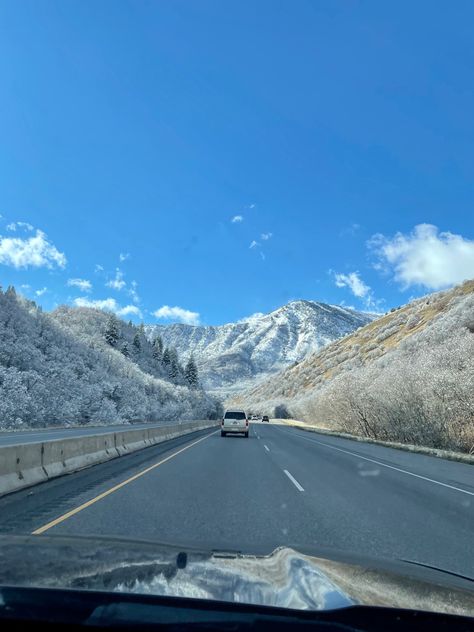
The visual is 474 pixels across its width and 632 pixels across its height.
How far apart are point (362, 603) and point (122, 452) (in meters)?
18.6

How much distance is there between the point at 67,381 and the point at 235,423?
138 ft

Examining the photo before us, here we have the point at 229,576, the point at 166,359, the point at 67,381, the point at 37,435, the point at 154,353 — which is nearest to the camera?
the point at 229,576

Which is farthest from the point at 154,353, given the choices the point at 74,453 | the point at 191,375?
the point at 74,453

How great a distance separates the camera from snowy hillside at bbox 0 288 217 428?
191 feet

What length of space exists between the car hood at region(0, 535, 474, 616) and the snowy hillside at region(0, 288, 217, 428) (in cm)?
5039

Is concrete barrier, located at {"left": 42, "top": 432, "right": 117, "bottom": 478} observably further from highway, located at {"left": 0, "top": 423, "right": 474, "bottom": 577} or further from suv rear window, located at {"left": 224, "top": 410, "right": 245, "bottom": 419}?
suv rear window, located at {"left": 224, "top": 410, "right": 245, "bottom": 419}

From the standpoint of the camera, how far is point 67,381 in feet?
239

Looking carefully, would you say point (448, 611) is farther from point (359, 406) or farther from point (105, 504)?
point (359, 406)

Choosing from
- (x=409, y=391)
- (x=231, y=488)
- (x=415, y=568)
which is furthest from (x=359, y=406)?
(x=415, y=568)

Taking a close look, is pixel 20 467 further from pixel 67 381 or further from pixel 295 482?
pixel 67 381

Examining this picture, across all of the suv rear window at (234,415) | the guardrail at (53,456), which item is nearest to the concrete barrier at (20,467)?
the guardrail at (53,456)

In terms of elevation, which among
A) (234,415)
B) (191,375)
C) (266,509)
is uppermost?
(191,375)

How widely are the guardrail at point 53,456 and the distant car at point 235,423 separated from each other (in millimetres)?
14689

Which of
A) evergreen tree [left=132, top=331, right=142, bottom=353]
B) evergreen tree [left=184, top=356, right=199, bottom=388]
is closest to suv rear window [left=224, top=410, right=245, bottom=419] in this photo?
evergreen tree [left=184, top=356, right=199, bottom=388]
